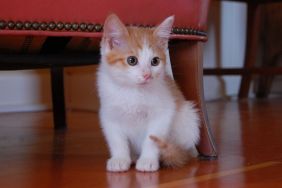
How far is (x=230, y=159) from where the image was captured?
1.23 meters

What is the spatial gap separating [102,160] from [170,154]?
8.1 inches

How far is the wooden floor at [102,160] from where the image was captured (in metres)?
1.00

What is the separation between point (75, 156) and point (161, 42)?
15.4 inches

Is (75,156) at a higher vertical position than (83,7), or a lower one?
lower

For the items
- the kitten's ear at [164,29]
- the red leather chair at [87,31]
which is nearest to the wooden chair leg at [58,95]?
the red leather chair at [87,31]

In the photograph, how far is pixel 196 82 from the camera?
1.24 metres

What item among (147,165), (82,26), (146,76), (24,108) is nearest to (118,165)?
(147,165)

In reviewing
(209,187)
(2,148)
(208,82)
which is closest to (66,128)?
(2,148)

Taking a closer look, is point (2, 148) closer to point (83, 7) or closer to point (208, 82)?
point (83, 7)

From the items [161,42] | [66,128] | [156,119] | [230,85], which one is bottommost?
[230,85]

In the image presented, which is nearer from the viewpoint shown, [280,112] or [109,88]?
[109,88]

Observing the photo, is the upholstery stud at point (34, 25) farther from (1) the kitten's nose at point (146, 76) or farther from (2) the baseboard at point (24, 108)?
(2) the baseboard at point (24, 108)

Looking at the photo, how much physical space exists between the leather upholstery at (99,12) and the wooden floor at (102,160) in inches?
12.0

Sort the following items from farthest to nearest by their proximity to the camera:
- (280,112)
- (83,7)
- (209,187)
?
1. (280,112)
2. (83,7)
3. (209,187)
